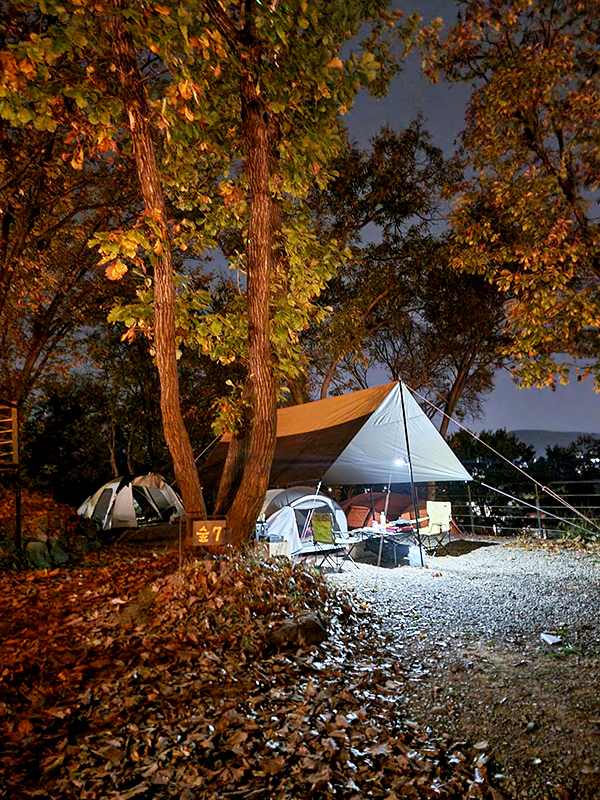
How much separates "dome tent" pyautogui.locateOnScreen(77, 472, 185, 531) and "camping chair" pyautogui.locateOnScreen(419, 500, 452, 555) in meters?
4.69

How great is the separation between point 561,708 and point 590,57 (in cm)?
687

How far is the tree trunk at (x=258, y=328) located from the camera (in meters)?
4.58

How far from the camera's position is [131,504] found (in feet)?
35.4

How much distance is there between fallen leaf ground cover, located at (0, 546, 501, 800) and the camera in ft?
7.39

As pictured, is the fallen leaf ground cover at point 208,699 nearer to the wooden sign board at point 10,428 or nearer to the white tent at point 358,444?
the wooden sign board at point 10,428

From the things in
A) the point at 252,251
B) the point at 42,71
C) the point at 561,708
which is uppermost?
the point at 42,71

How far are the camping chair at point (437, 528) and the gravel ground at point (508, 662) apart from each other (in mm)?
1974

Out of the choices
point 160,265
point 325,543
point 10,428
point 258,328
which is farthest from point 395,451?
point 160,265

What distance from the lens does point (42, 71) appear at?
3613mm

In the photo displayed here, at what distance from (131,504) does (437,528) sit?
5.77 metres

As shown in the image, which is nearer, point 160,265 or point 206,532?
point 160,265

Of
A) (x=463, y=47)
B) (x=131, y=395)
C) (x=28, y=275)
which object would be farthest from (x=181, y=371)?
(x=463, y=47)

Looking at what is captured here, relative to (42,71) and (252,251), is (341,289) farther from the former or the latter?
(42,71)

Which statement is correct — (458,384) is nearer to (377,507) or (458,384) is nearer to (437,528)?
(377,507)
